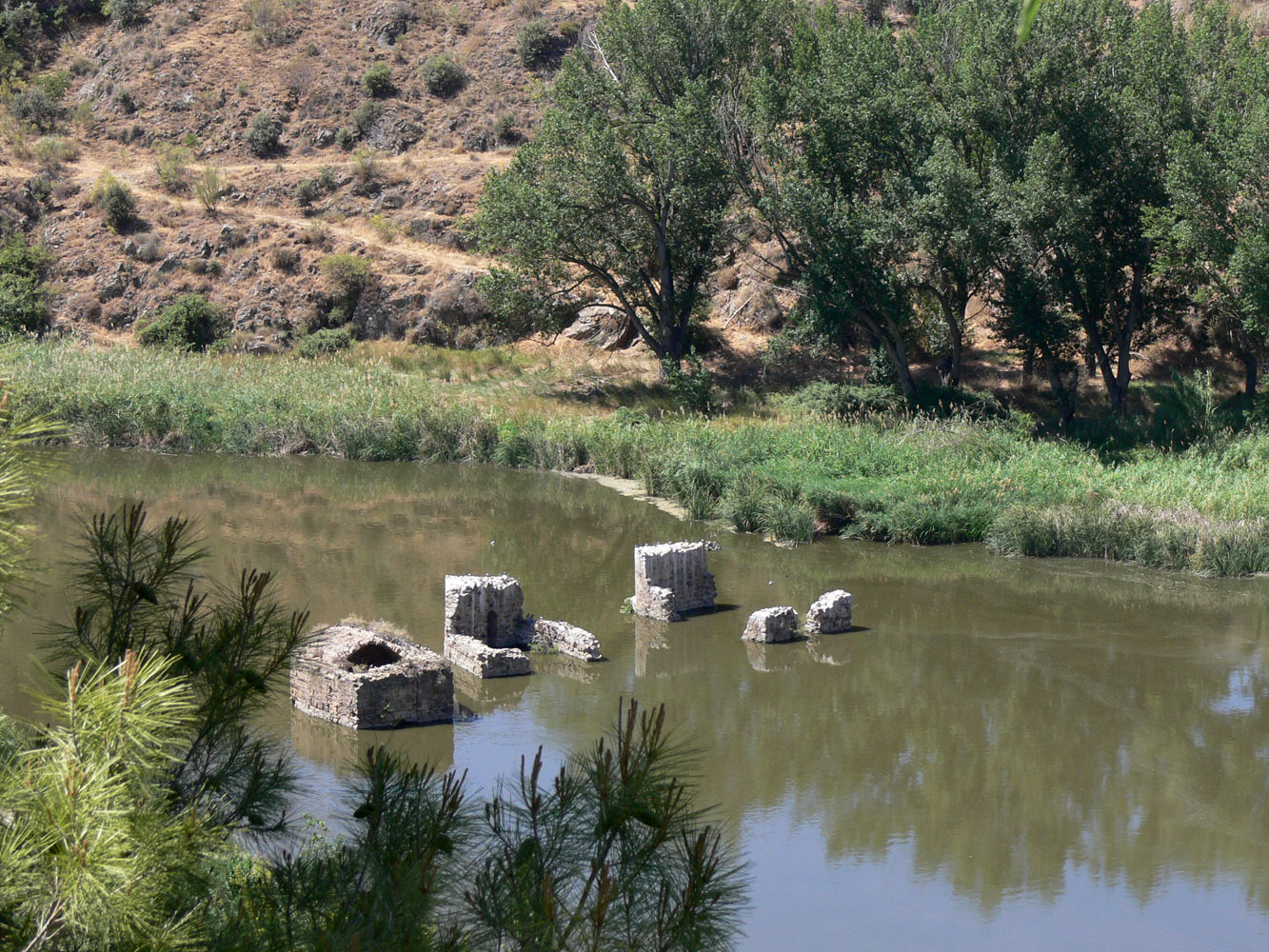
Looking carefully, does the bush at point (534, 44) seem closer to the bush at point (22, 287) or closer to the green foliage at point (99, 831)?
the bush at point (22, 287)

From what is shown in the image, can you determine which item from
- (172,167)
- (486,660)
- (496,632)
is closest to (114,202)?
(172,167)

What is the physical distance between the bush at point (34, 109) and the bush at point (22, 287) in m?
10.0

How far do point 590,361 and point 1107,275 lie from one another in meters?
14.3

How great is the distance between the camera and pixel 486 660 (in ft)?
46.3

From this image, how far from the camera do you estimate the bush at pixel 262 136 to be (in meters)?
48.8

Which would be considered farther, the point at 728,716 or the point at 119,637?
the point at 728,716

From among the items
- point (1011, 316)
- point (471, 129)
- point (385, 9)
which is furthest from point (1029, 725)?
point (385, 9)

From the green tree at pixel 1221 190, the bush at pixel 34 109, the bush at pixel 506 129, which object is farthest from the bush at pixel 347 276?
the green tree at pixel 1221 190

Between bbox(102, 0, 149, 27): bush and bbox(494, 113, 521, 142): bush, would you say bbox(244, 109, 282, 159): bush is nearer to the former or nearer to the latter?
bbox(494, 113, 521, 142): bush

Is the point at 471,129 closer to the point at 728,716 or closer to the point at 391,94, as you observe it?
the point at 391,94

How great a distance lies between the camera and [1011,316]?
29516mm

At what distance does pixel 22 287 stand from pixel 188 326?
6.27 metres

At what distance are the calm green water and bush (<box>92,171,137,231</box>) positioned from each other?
22.5 m

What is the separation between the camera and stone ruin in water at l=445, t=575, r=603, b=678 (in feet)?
46.7
